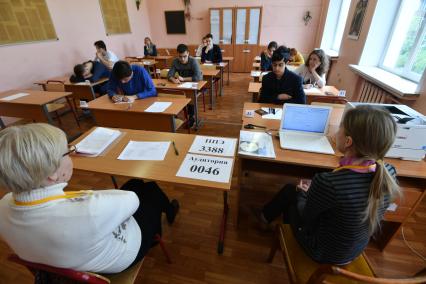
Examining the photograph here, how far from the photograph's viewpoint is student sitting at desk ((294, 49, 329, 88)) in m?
3.14

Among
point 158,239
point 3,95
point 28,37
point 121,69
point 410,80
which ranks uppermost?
point 28,37

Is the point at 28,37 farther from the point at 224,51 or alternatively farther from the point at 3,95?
the point at 224,51

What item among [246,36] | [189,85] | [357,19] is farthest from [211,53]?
[357,19]

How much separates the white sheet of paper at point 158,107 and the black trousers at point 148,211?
1.12 m

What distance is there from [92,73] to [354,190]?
478cm

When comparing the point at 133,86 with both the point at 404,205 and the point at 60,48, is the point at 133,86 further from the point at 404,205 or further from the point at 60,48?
the point at 60,48

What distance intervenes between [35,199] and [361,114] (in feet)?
4.28

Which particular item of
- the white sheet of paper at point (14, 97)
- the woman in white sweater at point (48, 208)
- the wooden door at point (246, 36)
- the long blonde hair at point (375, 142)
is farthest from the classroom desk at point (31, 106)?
the wooden door at point (246, 36)

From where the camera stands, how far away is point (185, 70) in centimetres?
384

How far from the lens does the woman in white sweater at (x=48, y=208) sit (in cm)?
70

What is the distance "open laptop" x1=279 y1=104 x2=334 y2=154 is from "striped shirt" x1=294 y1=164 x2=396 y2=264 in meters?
0.61

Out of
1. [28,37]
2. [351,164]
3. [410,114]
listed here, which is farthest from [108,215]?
[28,37]

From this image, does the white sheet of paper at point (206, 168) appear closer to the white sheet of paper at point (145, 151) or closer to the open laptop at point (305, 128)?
the white sheet of paper at point (145, 151)

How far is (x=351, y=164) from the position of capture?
0.94 m
